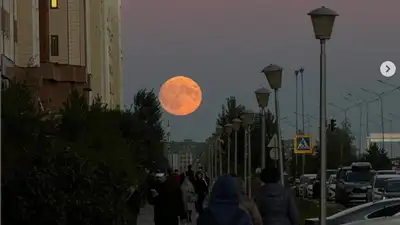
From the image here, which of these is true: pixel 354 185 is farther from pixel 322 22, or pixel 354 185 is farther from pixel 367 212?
pixel 322 22

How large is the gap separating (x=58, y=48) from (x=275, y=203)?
42.6 m

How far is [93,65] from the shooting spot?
2744 inches

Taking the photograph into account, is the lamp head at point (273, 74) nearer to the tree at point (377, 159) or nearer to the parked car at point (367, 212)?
the parked car at point (367, 212)

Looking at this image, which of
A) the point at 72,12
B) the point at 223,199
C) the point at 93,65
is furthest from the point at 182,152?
the point at 223,199

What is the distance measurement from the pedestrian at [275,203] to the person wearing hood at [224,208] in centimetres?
479

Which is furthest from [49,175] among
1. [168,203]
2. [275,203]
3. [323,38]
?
[323,38]

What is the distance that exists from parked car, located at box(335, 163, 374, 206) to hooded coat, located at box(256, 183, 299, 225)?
91.5 feet

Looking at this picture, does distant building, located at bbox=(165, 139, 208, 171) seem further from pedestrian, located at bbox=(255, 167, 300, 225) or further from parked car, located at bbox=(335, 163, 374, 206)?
pedestrian, located at bbox=(255, 167, 300, 225)

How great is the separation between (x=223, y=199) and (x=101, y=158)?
1038 cm

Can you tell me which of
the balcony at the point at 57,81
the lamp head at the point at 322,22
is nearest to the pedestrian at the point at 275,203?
the lamp head at the point at 322,22

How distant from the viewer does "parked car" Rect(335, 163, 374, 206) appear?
1708 inches

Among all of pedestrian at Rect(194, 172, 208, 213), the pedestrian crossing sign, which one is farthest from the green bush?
the pedestrian crossing sign

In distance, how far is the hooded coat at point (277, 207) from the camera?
1415cm

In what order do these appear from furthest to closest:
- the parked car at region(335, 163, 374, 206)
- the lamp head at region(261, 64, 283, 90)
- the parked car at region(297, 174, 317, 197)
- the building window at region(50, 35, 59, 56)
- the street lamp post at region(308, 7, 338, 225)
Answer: the parked car at region(297, 174, 317, 197), the building window at region(50, 35, 59, 56), the parked car at region(335, 163, 374, 206), the lamp head at region(261, 64, 283, 90), the street lamp post at region(308, 7, 338, 225)
